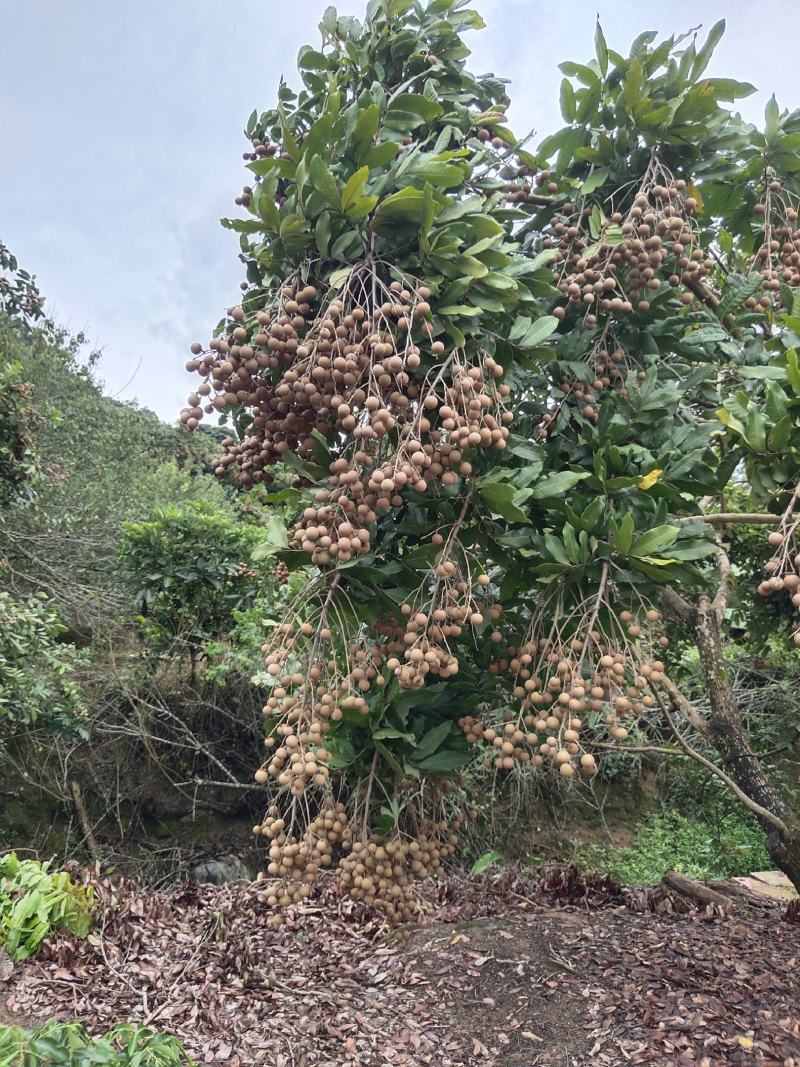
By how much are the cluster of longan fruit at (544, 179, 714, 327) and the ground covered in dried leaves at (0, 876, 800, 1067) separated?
280cm

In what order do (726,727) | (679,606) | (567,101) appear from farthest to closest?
(679,606) < (726,727) < (567,101)

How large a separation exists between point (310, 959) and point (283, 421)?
12.0 feet

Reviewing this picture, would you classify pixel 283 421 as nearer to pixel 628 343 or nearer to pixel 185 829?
pixel 628 343

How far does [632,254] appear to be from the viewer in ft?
7.81

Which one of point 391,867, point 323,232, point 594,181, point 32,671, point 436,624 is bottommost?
point 32,671

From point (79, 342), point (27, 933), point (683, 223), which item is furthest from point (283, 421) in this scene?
point (79, 342)

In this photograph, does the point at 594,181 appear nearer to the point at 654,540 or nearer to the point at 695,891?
the point at 654,540

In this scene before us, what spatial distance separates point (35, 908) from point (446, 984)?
7.38 ft

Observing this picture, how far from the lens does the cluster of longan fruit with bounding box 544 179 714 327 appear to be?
2383mm

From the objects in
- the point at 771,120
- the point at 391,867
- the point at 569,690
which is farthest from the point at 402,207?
the point at 391,867

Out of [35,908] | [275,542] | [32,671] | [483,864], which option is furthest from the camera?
[483,864]

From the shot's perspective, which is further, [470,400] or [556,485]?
[556,485]

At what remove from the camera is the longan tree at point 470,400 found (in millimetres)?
1861

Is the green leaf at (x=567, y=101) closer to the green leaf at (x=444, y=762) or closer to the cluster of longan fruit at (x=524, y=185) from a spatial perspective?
the cluster of longan fruit at (x=524, y=185)
